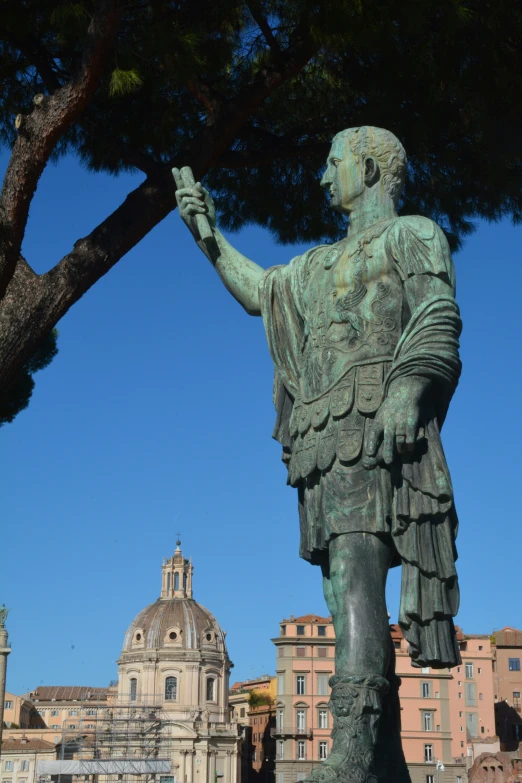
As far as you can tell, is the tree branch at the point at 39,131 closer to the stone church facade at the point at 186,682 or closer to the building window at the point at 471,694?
the building window at the point at 471,694

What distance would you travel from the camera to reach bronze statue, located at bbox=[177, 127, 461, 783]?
3.59 metres

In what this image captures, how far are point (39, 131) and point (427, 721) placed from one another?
51722 millimetres

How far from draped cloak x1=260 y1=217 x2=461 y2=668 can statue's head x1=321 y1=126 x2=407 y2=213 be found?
239mm

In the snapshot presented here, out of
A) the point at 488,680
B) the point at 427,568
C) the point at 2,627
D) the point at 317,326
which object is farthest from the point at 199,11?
the point at 488,680

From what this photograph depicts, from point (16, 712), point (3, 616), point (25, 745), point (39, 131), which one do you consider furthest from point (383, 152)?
point (16, 712)

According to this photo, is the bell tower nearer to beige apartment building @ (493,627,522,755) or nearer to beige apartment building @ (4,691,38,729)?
beige apartment building @ (4,691,38,729)

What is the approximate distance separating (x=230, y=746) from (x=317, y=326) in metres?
88.7

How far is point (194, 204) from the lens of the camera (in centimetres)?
454

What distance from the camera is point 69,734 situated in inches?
2457

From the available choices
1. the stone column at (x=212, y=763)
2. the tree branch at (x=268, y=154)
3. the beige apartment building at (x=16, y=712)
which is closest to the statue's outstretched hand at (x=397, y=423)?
the tree branch at (x=268, y=154)

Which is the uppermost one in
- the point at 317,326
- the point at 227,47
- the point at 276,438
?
the point at 227,47

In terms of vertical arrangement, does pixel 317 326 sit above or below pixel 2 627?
below

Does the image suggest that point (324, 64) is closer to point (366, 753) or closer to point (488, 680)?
point (366, 753)

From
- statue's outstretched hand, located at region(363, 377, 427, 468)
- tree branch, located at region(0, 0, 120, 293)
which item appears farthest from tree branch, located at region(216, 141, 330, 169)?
statue's outstretched hand, located at region(363, 377, 427, 468)
